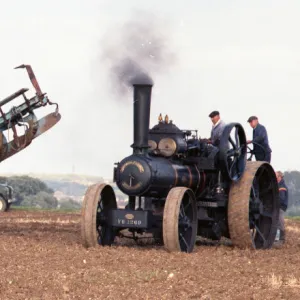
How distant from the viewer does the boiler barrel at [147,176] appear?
42.9 feet

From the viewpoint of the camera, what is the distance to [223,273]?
10.6m

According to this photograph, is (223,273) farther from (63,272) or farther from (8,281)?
(8,281)

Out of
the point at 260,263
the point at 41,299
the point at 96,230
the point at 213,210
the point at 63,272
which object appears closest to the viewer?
the point at 41,299

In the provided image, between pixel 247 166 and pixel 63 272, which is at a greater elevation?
pixel 247 166

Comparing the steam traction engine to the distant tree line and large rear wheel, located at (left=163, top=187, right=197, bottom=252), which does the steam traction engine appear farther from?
the distant tree line

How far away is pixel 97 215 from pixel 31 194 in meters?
47.7

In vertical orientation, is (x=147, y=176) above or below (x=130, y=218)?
above

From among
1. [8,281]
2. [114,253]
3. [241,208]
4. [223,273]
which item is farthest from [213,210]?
[8,281]

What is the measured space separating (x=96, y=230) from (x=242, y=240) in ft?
7.93

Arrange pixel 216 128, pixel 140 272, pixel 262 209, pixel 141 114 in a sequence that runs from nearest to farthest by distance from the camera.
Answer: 1. pixel 140 272
2. pixel 141 114
3. pixel 216 128
4. pixel 262 209

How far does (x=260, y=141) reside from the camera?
1547 cm

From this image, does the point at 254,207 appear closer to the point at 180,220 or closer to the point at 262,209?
the point at 262,209

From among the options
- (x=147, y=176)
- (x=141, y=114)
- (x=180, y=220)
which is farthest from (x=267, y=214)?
(x=141, y=114)

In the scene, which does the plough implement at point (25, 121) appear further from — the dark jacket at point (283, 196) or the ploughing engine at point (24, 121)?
the dark jacket at point (283, 196)
